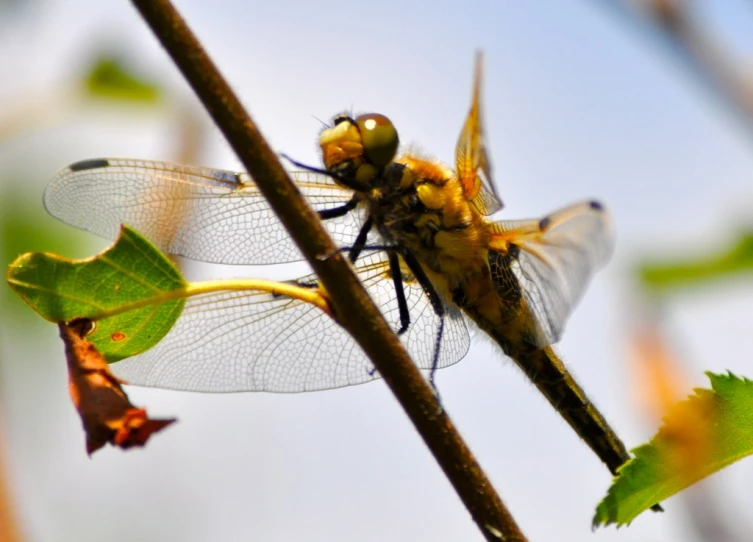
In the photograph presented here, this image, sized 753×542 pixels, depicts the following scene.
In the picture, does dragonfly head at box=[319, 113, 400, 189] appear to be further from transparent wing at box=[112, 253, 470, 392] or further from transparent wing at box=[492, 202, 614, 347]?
transparent wing at box=[492, 202, 614, 347]

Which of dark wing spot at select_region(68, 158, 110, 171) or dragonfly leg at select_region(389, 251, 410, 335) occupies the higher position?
dark wing spot at select_region(68, 158, 110, 171)

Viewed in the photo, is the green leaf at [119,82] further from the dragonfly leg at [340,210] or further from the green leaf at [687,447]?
the green leaf at [687,447]

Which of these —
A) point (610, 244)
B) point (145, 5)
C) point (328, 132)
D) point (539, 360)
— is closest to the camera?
point (145, 5)

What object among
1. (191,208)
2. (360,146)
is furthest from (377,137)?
(191,208)

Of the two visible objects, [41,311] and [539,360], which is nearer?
[41,311]

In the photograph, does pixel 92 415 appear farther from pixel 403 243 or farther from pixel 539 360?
pixel 539 360

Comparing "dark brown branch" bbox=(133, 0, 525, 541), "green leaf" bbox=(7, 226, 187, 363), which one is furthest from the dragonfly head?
"dark brown branch" bbox=(133, 0, 525, 541)

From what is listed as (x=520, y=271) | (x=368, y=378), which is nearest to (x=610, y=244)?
(x=520, y=271)
